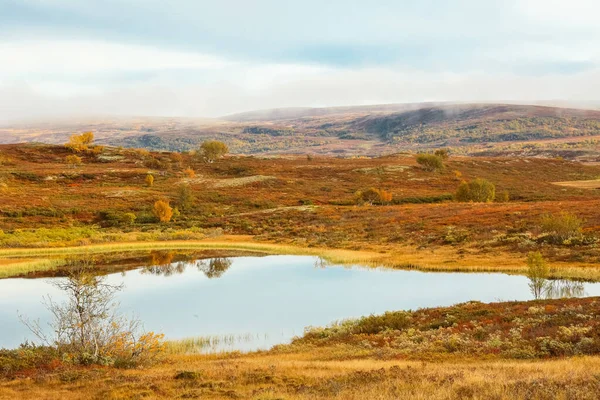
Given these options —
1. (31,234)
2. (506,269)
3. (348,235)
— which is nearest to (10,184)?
(31,234)

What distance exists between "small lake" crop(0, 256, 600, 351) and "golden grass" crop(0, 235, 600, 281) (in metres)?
2.03

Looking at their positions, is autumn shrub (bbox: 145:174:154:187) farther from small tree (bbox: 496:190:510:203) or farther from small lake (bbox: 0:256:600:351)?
small tree (bbox: 496:190:510:203)

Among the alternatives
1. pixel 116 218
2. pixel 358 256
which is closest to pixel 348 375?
pixel 358 256

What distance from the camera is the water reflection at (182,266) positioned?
4462cm

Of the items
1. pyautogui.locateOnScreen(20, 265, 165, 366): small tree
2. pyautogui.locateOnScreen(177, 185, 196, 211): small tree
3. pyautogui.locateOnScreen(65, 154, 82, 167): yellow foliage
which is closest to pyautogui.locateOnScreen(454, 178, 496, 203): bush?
pyautogui.locateOnScreen(177, 185, 196, 211): small tree

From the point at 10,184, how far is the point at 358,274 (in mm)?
92670

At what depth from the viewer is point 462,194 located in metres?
92.1

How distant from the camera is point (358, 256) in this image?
158 feet

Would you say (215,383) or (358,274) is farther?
(358,274)

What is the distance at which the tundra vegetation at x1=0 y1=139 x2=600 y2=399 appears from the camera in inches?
532

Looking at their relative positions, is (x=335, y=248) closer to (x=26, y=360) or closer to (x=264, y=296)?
(x=264, y=296)

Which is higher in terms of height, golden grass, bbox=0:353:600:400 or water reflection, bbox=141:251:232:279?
golden grass, bbox=0:353:600:400

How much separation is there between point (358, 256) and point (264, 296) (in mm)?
16276

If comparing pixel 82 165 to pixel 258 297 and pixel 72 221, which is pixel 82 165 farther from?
pixel 258 297
